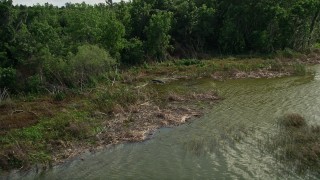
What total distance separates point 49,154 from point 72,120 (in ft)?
13.8

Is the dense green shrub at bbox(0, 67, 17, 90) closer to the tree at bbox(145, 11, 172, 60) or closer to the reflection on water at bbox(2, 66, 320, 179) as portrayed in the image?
the reflection on water at bbox(2, 66, 320, 179)

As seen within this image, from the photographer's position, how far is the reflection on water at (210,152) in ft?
57.9

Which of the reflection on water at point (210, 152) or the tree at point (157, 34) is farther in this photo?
the tree at point (157, 34)

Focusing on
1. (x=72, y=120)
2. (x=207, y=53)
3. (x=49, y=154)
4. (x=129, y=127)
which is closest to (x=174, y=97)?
(x=129, y=127)

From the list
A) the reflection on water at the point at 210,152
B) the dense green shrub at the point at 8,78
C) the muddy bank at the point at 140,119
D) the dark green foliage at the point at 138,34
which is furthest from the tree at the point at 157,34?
the reflection on water at the point at 210,152

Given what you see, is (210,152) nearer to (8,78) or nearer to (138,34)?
(8,78)

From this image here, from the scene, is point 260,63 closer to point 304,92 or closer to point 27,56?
point 304,92

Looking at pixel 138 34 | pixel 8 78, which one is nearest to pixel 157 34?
pixel 138 34

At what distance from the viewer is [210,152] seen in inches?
782

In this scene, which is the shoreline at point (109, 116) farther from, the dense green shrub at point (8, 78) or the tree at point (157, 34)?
the tree at point (157, 34)

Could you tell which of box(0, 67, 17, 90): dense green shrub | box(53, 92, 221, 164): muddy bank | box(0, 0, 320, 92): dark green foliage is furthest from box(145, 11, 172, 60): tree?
box(0, 67, 17, 90): dense green shrub

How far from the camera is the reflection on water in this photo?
17.6 m

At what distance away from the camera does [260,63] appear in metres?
45.6

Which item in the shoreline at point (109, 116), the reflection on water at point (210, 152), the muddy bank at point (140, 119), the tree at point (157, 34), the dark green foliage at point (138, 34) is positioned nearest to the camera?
the reflection on water at point (210, 152)
